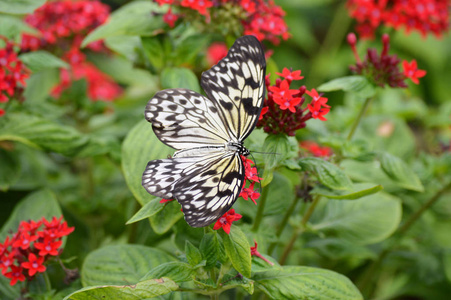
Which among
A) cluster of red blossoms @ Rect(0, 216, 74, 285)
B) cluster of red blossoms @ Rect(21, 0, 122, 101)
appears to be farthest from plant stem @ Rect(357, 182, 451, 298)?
cluster of red blossoms @ Rect(21, 0, 122, 101)

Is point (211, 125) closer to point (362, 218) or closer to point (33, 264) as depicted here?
point (33, 264)

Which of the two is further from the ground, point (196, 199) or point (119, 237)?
point (196, 199)

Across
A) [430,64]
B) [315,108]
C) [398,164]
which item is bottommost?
[430,64]

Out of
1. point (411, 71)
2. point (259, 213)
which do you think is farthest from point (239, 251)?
point (411, 71)

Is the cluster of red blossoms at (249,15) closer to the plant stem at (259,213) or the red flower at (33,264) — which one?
the plant stem at (259,213)

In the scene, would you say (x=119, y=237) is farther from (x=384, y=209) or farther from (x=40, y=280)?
(x=384, y=209)

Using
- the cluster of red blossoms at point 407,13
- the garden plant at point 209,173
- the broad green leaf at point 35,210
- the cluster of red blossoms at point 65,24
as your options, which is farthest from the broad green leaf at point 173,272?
the cluster of red blossoms at point 407,13

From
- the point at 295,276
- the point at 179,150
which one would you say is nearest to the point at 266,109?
the point at 179,150
